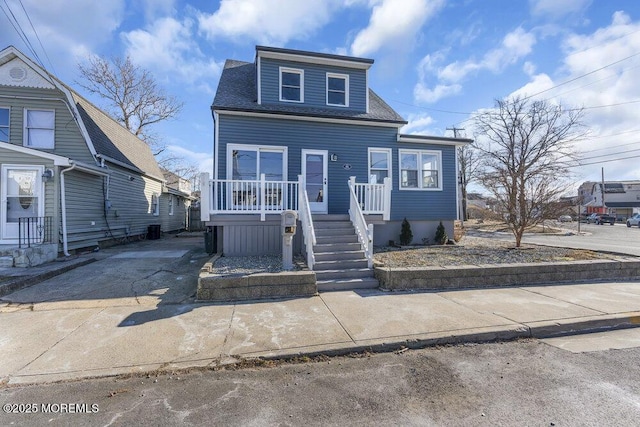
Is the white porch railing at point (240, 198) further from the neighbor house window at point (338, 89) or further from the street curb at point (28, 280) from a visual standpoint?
the neighbor house window at point (338, 89)

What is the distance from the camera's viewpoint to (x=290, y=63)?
32.6 ft

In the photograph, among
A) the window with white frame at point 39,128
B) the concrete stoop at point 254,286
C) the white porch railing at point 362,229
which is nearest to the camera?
the concrete stoop at point 254,286

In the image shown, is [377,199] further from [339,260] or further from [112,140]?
[112,140]

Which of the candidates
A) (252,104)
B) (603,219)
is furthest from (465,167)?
(252,104)

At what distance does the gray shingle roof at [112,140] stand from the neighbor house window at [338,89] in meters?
8.32

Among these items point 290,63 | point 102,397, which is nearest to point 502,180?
point 290,63

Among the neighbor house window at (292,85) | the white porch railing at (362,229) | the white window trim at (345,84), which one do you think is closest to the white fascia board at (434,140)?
the white window trim at (345,84)

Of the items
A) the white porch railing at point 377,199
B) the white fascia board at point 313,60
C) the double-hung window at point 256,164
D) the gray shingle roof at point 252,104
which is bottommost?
the white porch railing at point 377,199

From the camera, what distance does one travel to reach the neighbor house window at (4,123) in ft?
30.2

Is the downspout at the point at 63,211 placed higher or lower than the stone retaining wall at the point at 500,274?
higher

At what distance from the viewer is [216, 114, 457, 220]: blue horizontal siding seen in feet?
29.3

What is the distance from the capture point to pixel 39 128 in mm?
9438

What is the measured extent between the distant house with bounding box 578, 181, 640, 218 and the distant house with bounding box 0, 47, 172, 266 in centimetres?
6424

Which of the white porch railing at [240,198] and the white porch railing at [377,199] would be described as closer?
the white porch railing at [240,198]
